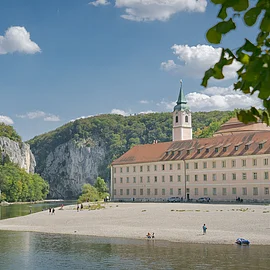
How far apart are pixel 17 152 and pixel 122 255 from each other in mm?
151241

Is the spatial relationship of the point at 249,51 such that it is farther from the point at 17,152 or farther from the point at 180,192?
the point at 17,152

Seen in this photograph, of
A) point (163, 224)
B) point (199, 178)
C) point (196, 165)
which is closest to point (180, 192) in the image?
Result: point (199, 178)

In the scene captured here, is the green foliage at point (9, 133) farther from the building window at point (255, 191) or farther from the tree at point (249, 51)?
the tree at point (249, 51)

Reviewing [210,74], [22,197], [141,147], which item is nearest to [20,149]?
[22,197]

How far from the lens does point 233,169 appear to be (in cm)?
7988

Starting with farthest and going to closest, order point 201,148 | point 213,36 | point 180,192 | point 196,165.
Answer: point 180,192 → point 201,148 → point 196,165 → point 213,36

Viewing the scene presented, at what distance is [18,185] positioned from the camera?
144250 mm

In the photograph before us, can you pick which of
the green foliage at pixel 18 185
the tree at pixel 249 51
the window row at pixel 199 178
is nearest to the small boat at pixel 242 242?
the tree at pixel 249 51

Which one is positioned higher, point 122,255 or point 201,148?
point 201,148

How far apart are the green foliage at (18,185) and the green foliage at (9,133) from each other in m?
24.5

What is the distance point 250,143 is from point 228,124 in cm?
1485

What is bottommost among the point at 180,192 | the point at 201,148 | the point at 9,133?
the point at 180,192

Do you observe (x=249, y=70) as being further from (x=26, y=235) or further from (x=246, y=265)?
(x=26, y=235)

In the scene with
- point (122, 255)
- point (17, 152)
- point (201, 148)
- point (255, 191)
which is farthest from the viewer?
point (17, 152)
